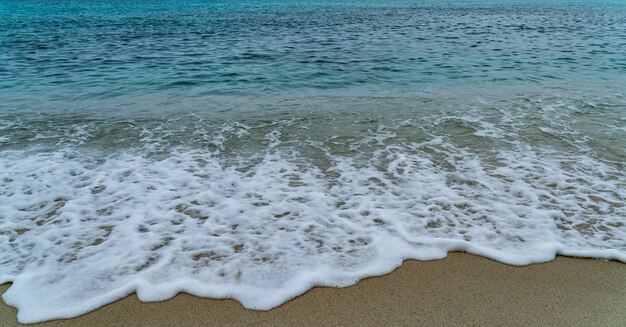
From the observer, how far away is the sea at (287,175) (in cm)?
427

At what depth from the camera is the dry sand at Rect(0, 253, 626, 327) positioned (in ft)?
11.5

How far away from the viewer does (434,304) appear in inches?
145

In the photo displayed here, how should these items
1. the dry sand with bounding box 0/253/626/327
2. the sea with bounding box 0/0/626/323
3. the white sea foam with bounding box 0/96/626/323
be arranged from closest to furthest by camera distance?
the dry sand with bounding box 0/253/626/327 → the white sea foam with bounding box 0/96/626/323 → the sea with bounding box 0/0/626/323

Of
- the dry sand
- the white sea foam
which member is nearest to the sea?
the white sea foam

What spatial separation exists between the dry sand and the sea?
6.1 inches

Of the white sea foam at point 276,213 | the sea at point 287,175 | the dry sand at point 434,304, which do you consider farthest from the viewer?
the sea at point 287,175

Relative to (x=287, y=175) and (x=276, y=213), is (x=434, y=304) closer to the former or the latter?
(x=276, y=213)

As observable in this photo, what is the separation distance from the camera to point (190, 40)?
23031 mm

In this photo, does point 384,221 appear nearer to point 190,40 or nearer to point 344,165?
point 344,165

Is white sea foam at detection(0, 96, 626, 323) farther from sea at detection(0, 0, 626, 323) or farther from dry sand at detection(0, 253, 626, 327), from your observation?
dry sand at detection(0, 253, 626, 327)

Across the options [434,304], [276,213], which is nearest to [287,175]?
[276,213]

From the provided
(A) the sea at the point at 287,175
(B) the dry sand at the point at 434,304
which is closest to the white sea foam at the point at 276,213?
(A) the sea at the point at 287,175

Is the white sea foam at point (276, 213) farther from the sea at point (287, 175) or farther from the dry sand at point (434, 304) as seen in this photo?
the dry sand at point (434, 304)

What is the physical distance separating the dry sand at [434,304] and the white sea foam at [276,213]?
15cm
